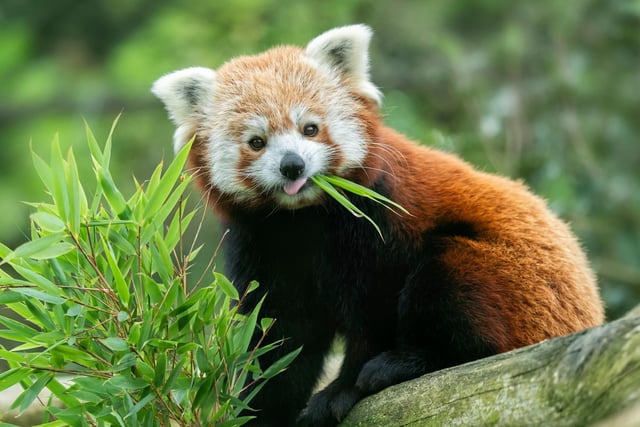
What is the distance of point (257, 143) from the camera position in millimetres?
3385

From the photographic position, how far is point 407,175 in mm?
3486

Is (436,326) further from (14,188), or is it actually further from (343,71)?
(14,188)

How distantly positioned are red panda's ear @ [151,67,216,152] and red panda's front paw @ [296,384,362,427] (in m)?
1.23

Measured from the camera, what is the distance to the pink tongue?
3.21 metres

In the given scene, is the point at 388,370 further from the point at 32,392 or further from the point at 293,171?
the point at 32,392

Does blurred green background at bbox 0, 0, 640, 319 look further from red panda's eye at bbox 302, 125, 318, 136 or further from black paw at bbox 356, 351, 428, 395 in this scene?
black paw at bbox 356, 351, 428, 395

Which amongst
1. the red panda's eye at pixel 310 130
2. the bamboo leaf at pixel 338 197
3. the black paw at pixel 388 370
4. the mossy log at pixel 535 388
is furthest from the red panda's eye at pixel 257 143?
the mossy log at pixel 535 388

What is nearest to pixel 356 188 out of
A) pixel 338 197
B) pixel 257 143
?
pixel 338 197

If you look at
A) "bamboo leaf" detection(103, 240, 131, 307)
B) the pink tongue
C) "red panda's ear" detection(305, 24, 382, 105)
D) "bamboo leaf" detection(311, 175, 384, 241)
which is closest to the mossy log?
"bamboo leaf" detection(311, 175, 384, 241)

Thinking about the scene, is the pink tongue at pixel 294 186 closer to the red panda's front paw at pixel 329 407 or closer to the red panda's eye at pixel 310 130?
the red panda's eye at pixel 310 130

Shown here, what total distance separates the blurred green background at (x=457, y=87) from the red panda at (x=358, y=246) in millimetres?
1567

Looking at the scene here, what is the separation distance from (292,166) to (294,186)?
0.27ft

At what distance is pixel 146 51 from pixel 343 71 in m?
5.52

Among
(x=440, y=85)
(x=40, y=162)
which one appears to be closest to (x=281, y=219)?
(x=40, y=162)
